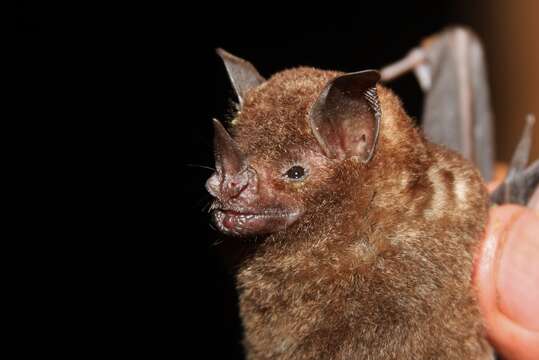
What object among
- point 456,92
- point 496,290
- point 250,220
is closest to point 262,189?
point 250,220

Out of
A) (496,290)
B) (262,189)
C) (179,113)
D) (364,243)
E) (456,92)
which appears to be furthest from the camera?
(179,113)

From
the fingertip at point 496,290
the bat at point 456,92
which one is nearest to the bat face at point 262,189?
the fingertip at point 496,290

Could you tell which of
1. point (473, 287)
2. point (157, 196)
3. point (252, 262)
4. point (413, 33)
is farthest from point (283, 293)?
point (413, 33)

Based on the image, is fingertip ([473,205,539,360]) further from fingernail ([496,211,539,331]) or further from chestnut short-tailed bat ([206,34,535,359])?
chestnut short-tailed bat ([206,34,535,359])

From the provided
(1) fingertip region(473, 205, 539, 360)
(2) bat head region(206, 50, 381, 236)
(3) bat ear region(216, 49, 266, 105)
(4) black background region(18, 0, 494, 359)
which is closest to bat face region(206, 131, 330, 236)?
(2) bat head region(206, 50, 381, 236)

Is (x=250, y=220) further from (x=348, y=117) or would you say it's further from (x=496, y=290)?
(x=496, y=290)

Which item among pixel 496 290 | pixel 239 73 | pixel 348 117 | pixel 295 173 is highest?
pixel 239 73

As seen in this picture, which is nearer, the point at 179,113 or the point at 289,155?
the point at 289,155

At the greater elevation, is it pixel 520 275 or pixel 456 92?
pixel 456 92
